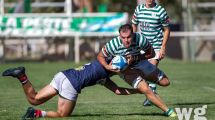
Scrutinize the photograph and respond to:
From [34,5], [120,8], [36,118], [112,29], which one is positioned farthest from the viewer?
[120,8]

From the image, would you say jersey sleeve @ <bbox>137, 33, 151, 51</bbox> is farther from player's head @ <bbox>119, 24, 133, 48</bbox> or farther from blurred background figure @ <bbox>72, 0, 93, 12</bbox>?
blurred background figure @ <bbox>72, 0, 93, 12</bbox>

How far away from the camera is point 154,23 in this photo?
1373cm

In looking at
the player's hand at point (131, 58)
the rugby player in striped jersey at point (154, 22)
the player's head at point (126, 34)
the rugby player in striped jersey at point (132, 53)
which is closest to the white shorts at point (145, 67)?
the rugby player in striped jersey at point (132, 53)

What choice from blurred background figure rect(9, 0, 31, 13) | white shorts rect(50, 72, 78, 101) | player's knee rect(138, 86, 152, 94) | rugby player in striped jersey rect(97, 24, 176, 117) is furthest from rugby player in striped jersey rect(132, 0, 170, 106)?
blurred background figure rect(9, 0, 31, 13)

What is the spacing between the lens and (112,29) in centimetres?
3111

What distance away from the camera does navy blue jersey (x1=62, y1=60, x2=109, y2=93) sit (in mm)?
11141

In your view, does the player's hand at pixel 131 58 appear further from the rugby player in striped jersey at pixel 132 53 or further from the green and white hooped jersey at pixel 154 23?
Result: the green and white hooped jersey at pixel 154 23

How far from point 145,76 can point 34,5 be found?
21826mm

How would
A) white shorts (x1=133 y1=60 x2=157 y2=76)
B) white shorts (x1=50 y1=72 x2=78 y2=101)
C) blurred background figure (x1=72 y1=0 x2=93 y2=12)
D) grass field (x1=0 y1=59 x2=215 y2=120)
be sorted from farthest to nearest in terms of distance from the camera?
1. blurred background figure (x1=72 y1=0 x2=93 y2=12)
2. white shorts (x1=133 y1=60 x2=157 y2=76)
3. grass field (x1=0 y1=59 x2=215 y2=120)
4. white shorts (x1=50 y1=72 x2=78 y2=101)

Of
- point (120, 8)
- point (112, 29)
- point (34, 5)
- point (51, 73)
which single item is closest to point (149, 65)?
point (51, 73)

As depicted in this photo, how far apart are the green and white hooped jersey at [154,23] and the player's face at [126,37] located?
2644mm

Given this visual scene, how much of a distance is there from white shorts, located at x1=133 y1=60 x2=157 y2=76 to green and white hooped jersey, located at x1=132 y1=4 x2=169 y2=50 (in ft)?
5.00

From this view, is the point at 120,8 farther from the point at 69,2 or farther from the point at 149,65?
the point at 149,65

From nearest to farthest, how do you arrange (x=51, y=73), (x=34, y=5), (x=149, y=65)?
1. (x=149, y=65)
2. (x=51, y=73)
3. (x=34, y=5)
